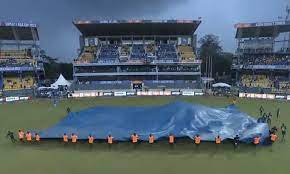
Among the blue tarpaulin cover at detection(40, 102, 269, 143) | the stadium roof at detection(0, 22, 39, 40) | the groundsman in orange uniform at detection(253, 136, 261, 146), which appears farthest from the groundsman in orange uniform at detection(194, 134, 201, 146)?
the stadium roof at detection(0, 22, 39, 40)

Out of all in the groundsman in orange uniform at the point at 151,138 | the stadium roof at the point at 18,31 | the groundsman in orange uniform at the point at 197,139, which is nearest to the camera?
the groundsman in orange uniform at the point at 197,139

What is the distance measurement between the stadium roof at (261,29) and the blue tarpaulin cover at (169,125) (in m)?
43.9

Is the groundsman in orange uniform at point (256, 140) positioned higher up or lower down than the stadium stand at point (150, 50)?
lower down

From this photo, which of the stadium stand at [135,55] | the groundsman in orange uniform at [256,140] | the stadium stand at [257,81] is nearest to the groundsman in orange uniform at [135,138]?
the groundsman in orange uniform at [256,140]

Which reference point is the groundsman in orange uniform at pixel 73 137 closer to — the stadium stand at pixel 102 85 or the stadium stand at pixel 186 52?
the stadium stand at pixel 102 85

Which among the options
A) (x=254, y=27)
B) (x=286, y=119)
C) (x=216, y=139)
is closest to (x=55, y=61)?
(x=254, y=27)

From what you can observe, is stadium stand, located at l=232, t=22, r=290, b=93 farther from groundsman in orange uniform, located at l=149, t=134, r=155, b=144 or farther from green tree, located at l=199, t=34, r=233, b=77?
groundsman in orange uniform, located at l=149, t=134, r=155, b=144

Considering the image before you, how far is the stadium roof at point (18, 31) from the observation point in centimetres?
6109

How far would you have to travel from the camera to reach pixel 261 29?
66.2 meters

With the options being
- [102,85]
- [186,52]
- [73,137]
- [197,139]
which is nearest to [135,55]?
[102,85]

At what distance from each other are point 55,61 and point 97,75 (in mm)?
40765

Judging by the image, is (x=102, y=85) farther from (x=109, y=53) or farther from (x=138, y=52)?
(x=138, y=52)

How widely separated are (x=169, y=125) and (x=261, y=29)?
169 ft

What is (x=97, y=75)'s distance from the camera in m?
62.4
